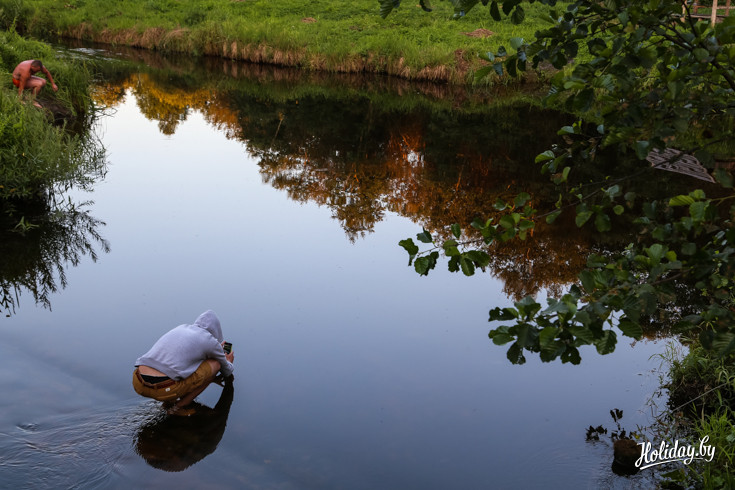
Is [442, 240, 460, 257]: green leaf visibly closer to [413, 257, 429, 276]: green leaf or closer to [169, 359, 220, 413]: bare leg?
[413, 257, 429, 276]: green leaf

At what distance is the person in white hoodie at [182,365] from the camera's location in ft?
23.1

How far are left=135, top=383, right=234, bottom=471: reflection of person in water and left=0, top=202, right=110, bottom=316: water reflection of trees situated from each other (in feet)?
12.0

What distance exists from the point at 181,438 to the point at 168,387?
593 millimetres

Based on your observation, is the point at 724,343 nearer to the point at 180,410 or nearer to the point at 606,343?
the point at 606,343

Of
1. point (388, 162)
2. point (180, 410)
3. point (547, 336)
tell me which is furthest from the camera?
point (388, 162)

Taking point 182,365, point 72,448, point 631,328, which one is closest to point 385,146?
point 182,365

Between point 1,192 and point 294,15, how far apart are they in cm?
2667

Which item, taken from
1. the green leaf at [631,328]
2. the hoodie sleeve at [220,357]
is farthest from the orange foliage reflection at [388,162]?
the green leaf at [631,328]

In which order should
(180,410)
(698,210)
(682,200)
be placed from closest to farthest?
(698,210)
(682,200)
(180,410)

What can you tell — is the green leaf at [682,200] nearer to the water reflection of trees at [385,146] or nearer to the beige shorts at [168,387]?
the beige shorts at [168,387]

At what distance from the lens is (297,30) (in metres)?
33.4

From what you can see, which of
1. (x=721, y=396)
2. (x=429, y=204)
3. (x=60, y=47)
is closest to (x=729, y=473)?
(x=721, y=396)

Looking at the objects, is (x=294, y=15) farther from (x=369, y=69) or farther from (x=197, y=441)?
(x=197, y=441)

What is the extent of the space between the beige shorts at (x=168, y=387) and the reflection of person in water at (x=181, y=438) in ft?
0.95
